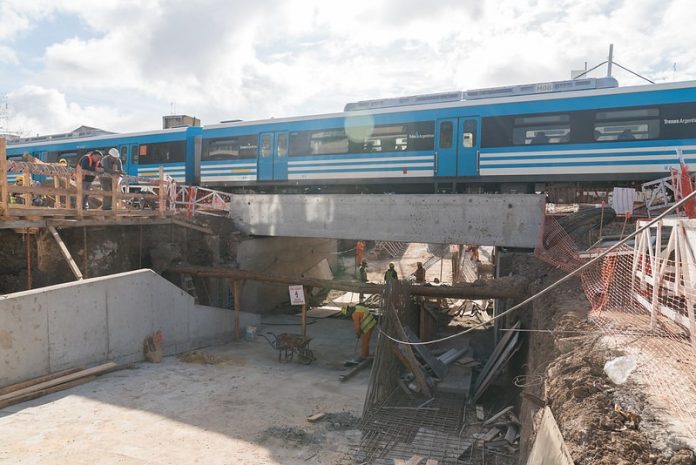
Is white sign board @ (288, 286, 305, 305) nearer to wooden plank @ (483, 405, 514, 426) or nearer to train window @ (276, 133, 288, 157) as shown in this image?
train window @ (276, 133, 288, 157)

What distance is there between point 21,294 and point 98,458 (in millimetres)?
3590

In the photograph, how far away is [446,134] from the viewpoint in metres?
13.3

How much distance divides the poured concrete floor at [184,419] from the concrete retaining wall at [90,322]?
2.07 feet

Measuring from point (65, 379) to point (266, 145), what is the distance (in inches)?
403

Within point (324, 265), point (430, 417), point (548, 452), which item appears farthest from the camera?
point (324, 265)

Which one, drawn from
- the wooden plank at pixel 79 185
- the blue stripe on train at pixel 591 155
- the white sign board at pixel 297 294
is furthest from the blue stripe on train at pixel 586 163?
the wooden plank at pixel 79 185

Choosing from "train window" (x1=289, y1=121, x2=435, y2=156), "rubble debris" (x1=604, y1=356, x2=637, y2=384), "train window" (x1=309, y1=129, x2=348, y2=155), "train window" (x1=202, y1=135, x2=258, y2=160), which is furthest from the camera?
"train window" (x1=202, y1=135, x2=258, y2=160)

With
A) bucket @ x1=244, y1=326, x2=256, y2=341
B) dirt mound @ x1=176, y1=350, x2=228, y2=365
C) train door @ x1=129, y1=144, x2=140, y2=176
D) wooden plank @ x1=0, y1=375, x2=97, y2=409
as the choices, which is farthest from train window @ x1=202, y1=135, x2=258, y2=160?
Result: wooden plank @ x1=0, y1=375, x2=97, y2=409

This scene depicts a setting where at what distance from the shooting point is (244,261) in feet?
53.9

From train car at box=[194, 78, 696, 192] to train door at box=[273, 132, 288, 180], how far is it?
0.12 feet

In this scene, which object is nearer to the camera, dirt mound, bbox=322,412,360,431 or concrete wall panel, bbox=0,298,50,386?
concrete wall panel, bbox=0,298,50,386

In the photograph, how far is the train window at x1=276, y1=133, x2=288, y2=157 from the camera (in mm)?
15867

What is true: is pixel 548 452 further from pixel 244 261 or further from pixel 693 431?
pixel 244 261

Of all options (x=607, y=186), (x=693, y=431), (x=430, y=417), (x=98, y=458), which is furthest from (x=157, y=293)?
(x=607, y=186)
